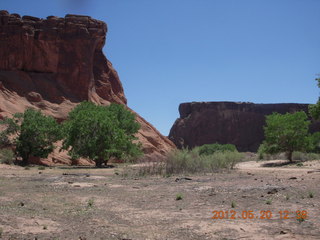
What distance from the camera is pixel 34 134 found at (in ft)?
103

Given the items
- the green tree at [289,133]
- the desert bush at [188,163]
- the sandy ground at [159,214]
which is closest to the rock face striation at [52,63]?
the green tree at [289,133]

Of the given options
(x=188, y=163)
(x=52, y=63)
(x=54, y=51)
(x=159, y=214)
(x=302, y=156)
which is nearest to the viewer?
(x=159, y=214)

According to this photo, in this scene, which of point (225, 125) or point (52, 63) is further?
point (225, 125)

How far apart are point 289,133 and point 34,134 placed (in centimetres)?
2411

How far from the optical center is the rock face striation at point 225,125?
88.0 metres

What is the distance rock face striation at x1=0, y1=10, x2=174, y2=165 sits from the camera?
5006 centimetres

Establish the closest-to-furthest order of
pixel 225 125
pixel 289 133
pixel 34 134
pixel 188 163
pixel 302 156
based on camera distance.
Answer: pixel 188 163, pixel 34 134, pixel 289 133, pixel 302 156, pixel 225 125

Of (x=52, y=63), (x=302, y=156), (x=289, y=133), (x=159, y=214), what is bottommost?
(x=159, y=214)

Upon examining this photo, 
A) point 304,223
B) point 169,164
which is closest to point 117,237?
point 304,223

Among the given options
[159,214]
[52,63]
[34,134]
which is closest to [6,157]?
[34,134]

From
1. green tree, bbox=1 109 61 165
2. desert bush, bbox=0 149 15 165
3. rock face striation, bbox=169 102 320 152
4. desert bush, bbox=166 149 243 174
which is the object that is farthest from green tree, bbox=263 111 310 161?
rock face striation, bbox=169 102 320 152

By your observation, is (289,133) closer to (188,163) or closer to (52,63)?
(188,163)

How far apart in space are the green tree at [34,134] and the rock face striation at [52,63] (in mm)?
15751

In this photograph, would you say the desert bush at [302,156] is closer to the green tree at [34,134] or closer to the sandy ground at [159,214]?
the green tree at [34,134]
